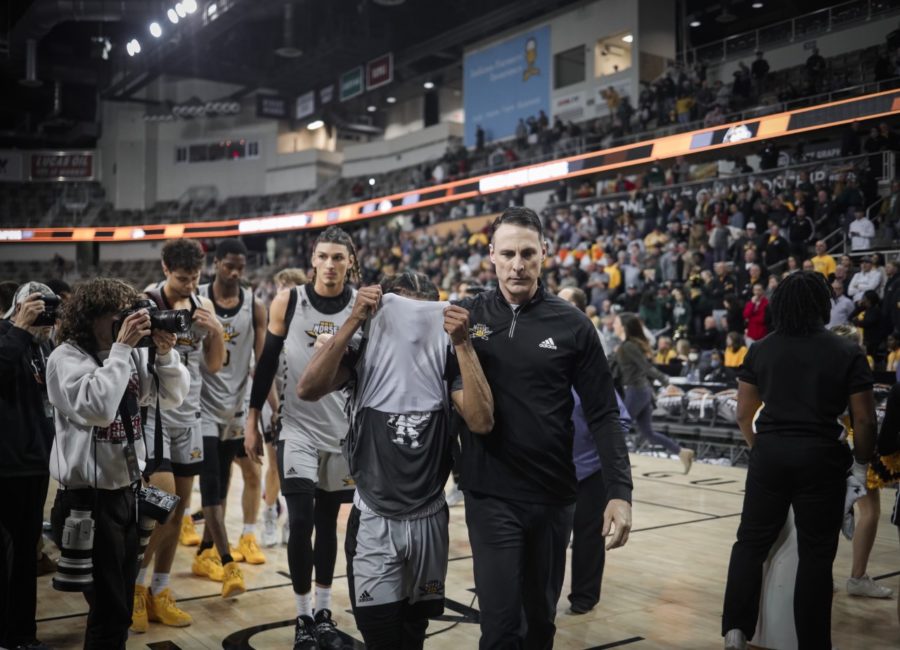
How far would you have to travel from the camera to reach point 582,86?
930 inches

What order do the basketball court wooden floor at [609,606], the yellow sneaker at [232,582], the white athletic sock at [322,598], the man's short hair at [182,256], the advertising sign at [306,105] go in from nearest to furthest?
the white athletic sock at [322,598] → the basketball court wooden floor at [609,606] → the man's short hair at [182,256] → the yellow sneaker at [232,582] → the advertising sign at [306,105]

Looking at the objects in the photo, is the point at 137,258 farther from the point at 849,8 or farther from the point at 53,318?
the point at 53,318

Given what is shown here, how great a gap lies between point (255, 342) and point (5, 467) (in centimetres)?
176

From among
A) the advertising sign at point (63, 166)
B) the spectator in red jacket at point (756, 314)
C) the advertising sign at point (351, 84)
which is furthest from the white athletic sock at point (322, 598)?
the advertising sign at point (63, 166)

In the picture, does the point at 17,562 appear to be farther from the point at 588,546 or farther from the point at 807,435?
the point at 807,435

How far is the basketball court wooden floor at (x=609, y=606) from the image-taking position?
4102 mm

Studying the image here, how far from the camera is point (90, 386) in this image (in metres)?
3.07

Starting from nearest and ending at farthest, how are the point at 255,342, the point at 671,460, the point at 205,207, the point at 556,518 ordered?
1. the point at 556,518
2. the point at 255,342
3. the point at 671,460
4. the point at 205,207

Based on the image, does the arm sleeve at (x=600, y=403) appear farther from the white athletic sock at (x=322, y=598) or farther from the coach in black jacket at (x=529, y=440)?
the white athletic sock at (x=322, y=598)

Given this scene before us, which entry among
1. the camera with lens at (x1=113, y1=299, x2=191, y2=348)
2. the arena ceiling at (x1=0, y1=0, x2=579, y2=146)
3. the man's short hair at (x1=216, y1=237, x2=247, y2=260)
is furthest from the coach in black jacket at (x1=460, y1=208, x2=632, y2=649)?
the arena ceiling at (x1=0, y1=0, x2=579, y2=146)

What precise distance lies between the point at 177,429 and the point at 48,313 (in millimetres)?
1279

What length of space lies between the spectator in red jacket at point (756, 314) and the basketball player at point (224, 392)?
8302 mm

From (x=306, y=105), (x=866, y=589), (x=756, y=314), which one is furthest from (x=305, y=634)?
(x=306, y=105)

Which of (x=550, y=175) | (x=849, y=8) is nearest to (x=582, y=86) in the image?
(x=550, y=175)
